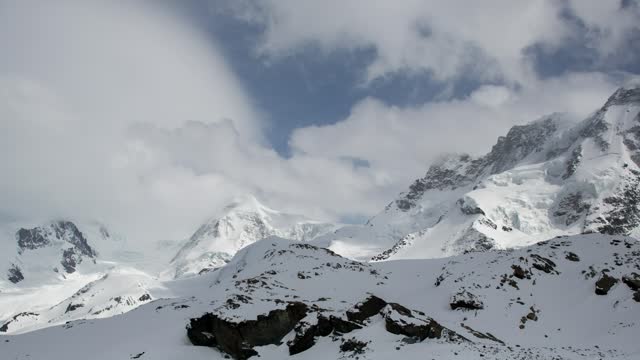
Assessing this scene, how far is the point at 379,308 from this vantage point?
154ft

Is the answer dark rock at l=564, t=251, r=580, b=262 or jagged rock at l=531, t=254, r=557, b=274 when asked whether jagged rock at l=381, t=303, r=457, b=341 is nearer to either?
jagged rock at l=531, t=254, r=557, b=274

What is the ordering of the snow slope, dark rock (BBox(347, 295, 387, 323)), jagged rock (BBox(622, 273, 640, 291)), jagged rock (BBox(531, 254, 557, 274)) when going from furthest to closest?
jagged rock (BBox(531, 254, 557, 274)) → jagged rock (BBox(622, 273, 640, 291)) → dark rock (BBox(347, 295, 387, 323)) → the snow slope

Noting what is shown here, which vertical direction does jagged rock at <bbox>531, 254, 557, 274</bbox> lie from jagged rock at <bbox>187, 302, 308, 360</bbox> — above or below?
above

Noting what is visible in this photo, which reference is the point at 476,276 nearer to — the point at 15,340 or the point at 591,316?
the point at 591,316

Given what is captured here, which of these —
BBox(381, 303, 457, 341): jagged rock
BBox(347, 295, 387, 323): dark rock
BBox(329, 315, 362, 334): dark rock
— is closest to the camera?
BBox(381, 303, 457, 341): jagged rock

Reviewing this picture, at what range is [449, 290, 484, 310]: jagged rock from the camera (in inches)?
2243

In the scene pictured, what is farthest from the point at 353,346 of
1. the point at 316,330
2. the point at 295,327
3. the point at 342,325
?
the point at 295,327

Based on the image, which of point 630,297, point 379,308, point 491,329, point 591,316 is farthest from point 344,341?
point 630,297

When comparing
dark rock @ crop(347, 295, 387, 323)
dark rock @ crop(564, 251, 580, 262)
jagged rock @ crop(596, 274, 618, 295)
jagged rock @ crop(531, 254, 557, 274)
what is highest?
dark rock @ crop(564, 251, 580, 262)

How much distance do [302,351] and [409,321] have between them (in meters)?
7.71

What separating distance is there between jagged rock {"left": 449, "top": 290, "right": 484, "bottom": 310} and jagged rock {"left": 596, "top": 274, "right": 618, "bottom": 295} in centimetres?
1246

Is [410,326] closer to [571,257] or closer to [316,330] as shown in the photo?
[316,330]

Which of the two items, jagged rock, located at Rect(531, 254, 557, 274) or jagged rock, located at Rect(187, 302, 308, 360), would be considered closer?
jagged rock, located at Rect(187, 302, 308, 360)

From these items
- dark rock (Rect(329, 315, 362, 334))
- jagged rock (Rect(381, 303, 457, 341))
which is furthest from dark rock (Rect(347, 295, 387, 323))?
jagged rock (Rect(381, 303, 457, 341))
